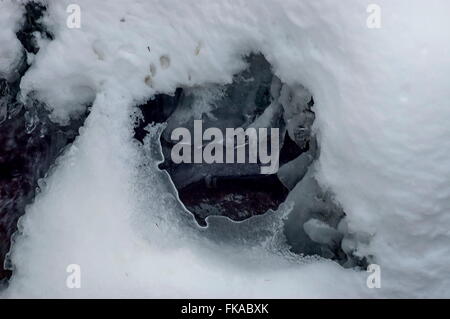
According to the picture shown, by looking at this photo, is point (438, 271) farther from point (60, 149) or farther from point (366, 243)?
point (60, 149)

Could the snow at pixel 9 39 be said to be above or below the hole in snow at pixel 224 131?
above

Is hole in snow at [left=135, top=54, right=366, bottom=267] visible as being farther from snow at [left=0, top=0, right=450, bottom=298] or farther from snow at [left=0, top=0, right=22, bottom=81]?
snow at [left=0, top=0, right=22, bottom=81]

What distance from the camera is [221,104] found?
1638 mm

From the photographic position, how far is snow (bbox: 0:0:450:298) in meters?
1.27

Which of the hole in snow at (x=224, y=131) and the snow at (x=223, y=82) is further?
the hole in snow at (x=224, y=131)

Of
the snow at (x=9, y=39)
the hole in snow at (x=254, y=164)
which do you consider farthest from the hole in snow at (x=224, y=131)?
the snow at (x=9, y=39)

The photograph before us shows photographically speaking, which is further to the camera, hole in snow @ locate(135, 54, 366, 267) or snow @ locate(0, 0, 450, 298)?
hole in snow @ locate(135, 54, 366, 267)

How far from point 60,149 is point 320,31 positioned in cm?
103

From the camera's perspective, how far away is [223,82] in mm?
1591

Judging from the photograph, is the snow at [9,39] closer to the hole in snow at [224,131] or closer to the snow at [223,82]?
the snow at [223,82]

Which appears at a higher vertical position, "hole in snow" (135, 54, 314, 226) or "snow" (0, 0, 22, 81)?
"snow" (0, 0, 22, 81)

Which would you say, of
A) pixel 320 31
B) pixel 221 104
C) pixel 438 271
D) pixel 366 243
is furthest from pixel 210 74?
pixel 438 271

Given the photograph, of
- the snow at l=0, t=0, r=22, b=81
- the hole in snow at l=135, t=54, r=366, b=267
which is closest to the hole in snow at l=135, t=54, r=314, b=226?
the hole in snow at l=135, t=54, r=366, b=267

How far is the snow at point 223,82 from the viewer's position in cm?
127
